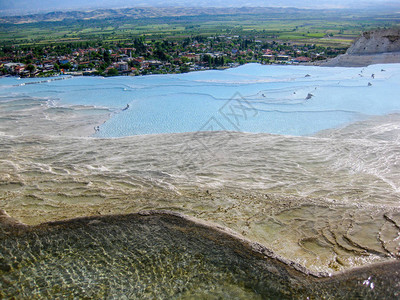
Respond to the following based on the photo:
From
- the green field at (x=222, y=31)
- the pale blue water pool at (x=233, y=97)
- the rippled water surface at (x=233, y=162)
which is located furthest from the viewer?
the green field at (x=222, y=31)

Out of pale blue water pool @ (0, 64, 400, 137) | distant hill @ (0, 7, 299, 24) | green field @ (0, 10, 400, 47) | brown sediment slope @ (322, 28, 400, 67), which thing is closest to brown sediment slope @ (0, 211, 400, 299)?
pale blue water pool @ (0, 64, 400, 137)

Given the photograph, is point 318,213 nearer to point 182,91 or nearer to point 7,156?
point 7,156

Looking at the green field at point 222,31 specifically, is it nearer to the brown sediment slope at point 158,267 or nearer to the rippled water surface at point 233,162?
the rippled water surface at point 233,162

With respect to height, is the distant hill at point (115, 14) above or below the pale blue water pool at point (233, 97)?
above

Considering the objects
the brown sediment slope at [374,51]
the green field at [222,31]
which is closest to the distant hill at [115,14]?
the green field at [222,31]

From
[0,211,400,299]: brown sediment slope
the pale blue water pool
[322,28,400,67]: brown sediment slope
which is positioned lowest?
[0,211,400,299]: brown sediment slope

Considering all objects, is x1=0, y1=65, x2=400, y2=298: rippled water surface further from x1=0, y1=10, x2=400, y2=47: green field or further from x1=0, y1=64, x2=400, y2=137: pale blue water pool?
x1=0, y1=10, x2=400, y2=47: green field

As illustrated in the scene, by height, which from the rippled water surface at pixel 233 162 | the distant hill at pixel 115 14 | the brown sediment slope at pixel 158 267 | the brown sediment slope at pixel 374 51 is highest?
the distant hill at pixel 115 14
